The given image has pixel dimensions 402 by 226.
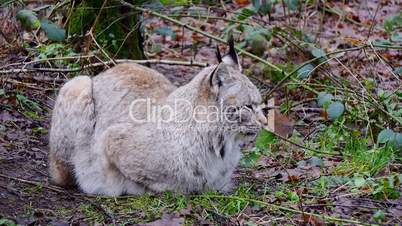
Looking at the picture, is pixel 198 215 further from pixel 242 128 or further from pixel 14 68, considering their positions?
pixel 14 68

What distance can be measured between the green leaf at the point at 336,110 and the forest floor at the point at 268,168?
0.42 m

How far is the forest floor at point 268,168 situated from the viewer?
16.0ft

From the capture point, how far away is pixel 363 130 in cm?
660

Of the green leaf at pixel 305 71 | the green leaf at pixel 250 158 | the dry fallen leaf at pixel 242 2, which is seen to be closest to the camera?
the green leaf at pixel 250 158

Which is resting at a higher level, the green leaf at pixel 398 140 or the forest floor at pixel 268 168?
the green leaf at pixel 398 140

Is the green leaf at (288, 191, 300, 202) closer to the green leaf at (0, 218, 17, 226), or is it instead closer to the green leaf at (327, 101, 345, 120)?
the green leaf at (327, 101, 345, 120)

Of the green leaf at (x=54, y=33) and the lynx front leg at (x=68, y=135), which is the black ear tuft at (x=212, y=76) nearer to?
the lynx front leg at (x=68, y=135)

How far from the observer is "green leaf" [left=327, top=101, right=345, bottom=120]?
559cm

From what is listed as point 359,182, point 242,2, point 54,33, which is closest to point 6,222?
point 54,33

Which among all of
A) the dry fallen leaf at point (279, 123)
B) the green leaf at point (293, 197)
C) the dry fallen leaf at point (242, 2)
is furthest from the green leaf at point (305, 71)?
the dry fallen leaf at point (242, 2)

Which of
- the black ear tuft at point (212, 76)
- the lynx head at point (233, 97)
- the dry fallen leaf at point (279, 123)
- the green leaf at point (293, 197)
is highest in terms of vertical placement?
the black ear tuft at point (212, 76)

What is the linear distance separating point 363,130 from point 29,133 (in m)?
2.97

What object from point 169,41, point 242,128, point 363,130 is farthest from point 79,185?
point 169,41

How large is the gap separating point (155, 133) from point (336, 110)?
1.40 m
